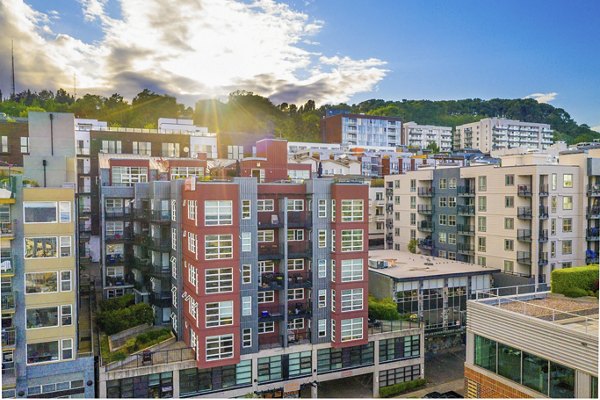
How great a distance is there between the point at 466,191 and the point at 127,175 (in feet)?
62.4

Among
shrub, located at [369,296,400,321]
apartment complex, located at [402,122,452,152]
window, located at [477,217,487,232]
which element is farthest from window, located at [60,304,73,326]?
apartment complex, located at [402,122,452,152]

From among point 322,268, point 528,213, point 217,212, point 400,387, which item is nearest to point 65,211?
point 217,212

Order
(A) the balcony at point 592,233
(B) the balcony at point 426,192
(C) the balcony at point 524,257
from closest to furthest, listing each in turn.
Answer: (C) the balcony at point 524,257 < (A) the balcony at point 592,233 < (B) the balcony at point 426,192

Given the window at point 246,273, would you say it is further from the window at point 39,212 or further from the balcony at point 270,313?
the window at point 39,212

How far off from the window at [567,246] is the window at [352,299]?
13.2 metres

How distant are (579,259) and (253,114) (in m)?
30.7

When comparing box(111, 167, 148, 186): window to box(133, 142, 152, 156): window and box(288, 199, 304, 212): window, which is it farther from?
box(288, 199, 304, 212): window

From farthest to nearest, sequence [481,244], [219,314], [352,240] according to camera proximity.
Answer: [481,244]
[352,240]
[219,314]

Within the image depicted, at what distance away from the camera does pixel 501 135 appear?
5031 cm

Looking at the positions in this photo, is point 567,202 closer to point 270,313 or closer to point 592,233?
point 592,233

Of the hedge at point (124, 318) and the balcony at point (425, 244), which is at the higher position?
the balcony at point (425, 244)

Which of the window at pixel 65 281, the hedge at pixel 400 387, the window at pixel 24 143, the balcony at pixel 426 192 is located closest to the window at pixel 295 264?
the hedge at pixel 400 387

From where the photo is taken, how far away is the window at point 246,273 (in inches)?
616

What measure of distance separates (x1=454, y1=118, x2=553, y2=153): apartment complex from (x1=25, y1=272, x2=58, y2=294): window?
3362cm
